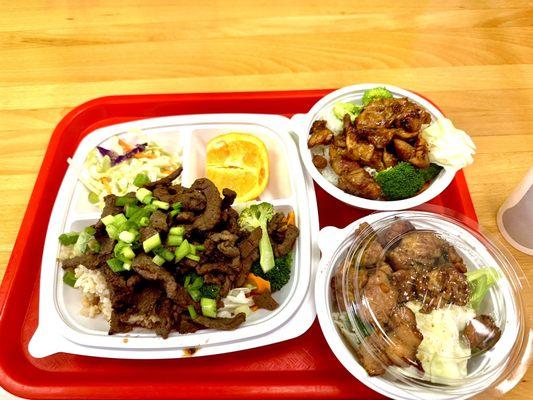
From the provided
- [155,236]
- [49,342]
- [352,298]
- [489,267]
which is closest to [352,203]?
[352,298]

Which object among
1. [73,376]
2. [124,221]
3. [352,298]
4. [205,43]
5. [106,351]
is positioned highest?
[205,43]

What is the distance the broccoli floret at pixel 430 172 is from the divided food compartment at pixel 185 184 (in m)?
0.59

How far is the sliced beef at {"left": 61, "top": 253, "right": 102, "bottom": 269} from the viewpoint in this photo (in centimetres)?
184

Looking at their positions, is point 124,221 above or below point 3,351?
above

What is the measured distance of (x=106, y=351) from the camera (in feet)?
5.78

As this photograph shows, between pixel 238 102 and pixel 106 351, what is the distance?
1617 mm

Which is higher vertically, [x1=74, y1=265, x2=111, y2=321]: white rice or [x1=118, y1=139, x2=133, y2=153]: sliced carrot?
[x1=118, y1=139, x2=133, y2=153]: sliced carrot

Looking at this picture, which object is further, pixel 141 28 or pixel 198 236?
pixel 141 28

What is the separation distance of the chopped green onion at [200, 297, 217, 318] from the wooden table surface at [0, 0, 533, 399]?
55.8 inches

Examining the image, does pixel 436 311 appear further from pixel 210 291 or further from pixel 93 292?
pixel 93 292

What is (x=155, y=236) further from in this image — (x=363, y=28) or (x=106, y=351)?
(x=363, y=28)

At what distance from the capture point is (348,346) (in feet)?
5.55

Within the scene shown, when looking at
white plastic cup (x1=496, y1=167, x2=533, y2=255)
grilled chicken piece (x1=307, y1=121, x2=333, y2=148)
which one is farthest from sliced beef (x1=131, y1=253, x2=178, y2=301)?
white plastic cup (x1=496, y1=167, x2=533, y2=255)

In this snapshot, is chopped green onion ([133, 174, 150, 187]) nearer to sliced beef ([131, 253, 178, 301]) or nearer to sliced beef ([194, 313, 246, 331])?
sliced beef ([131, 253, 178, 301])
